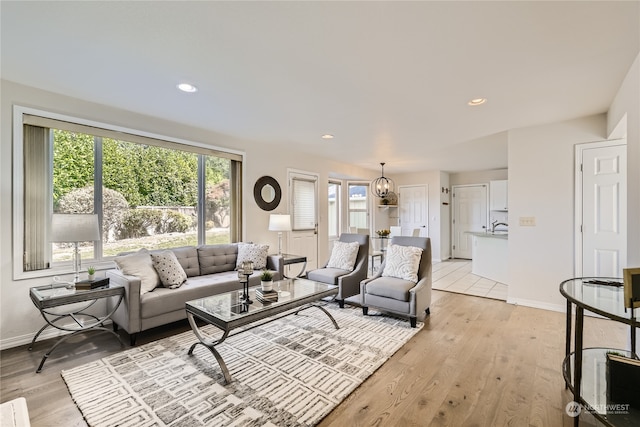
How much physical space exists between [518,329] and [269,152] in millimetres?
4351

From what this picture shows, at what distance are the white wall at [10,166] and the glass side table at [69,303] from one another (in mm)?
160

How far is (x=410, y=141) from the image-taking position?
468 cm

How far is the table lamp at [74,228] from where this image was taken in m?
2.54

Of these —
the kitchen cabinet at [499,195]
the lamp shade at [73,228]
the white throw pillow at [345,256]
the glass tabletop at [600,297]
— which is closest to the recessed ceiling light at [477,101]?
the glass tabletop at [600,297]

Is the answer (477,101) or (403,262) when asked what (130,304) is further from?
(477,101)

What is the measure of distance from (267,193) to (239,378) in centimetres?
327

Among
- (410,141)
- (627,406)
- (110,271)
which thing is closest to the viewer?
(627,406)

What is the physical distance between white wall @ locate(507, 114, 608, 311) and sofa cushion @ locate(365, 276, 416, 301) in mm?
1850

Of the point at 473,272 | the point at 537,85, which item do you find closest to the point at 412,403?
the point at 537,85

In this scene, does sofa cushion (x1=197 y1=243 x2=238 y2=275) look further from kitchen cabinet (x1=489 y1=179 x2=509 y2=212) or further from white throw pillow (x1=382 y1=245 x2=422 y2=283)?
kitchen cabinet (x1=489 y1=179 x2=509 y2=212)

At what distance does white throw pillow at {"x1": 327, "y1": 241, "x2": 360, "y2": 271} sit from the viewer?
416 cm

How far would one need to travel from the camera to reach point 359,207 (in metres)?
7.98

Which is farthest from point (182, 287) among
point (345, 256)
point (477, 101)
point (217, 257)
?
point (477, 101)

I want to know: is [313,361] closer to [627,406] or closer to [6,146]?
[627,406]
